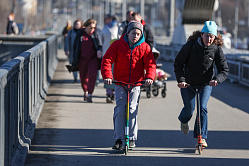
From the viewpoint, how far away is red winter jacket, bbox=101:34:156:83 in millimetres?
8125

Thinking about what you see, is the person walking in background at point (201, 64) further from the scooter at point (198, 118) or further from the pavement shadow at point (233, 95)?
the pavement shadow at point (233, 95)

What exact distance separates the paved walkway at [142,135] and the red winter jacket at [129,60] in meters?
1.04

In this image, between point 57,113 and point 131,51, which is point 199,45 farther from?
point 57,113

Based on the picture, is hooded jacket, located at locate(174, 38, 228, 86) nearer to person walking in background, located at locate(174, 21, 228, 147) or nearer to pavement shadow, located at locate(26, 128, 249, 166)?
person walking in background, located at locate(174, 21, 228, 147)

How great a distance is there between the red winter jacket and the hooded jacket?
15.1 inches

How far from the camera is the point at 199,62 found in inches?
324

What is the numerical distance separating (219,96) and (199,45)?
725 cm

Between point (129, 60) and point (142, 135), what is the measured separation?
1903mm

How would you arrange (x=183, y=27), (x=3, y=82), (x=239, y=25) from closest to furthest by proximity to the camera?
(x=3, y=82), (x=183, y=27), (x=239, y=25)

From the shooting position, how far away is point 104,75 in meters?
7.98

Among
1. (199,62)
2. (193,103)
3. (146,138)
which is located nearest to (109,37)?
(146,138)

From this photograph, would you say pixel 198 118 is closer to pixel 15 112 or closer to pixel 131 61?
pixel 131 61

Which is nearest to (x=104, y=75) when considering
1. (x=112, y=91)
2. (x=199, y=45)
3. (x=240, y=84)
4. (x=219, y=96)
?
(x=199, y=45)

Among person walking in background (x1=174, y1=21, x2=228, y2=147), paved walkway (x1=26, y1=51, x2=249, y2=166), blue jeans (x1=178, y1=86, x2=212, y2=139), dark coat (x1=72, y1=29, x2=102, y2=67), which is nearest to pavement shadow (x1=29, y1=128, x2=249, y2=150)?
paved walkway (x1=26, y1=51, x2=249, y2=166)
